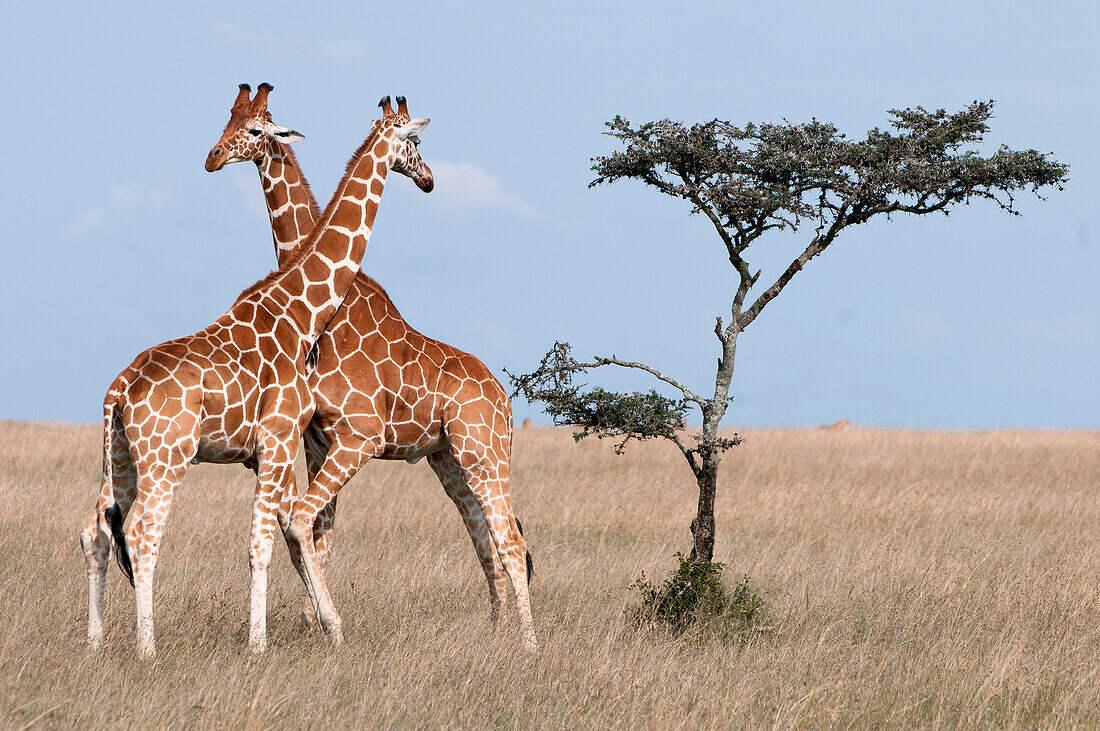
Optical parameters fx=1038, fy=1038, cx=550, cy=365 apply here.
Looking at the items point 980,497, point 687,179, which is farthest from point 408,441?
point 980,497

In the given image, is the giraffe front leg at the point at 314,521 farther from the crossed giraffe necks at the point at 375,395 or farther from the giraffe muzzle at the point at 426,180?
the giraffe muzzle at the point at 426,180

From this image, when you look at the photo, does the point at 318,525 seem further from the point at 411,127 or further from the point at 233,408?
the point at 411,127

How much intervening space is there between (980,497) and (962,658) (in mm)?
9464

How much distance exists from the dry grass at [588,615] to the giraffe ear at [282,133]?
3.86 meters

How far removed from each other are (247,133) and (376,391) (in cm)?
236

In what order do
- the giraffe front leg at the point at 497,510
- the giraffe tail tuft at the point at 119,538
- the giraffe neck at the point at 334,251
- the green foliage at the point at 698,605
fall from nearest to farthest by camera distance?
the giraffe tail tuft at the point at 119,538
the giraffe neck at the point at 334,251
the giraffe front leg at the point at 497,510
the green foliage at the point at 698,605

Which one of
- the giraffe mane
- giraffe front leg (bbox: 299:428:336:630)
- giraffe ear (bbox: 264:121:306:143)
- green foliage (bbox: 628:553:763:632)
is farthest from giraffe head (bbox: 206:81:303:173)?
green foliage (bbox: 628:553:763:632)

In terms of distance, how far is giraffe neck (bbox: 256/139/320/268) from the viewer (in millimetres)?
8555

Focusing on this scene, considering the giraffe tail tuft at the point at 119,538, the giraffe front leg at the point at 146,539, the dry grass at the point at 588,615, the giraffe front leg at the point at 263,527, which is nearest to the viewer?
the dry grass at the point at 588,615

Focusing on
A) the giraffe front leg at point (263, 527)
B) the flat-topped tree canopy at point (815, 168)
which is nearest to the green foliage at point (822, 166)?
the flat-topped tree canopy at point (815, 168)

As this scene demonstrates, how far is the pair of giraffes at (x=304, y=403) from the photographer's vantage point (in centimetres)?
681

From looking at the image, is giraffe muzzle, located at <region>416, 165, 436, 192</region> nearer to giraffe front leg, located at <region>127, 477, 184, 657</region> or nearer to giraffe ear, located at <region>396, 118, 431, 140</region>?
giraffe ear, located at <region>396, 118, 431, 140</region>

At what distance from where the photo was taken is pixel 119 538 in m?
6.76

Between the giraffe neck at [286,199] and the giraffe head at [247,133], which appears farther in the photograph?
the giraffe neck at [286,199]
